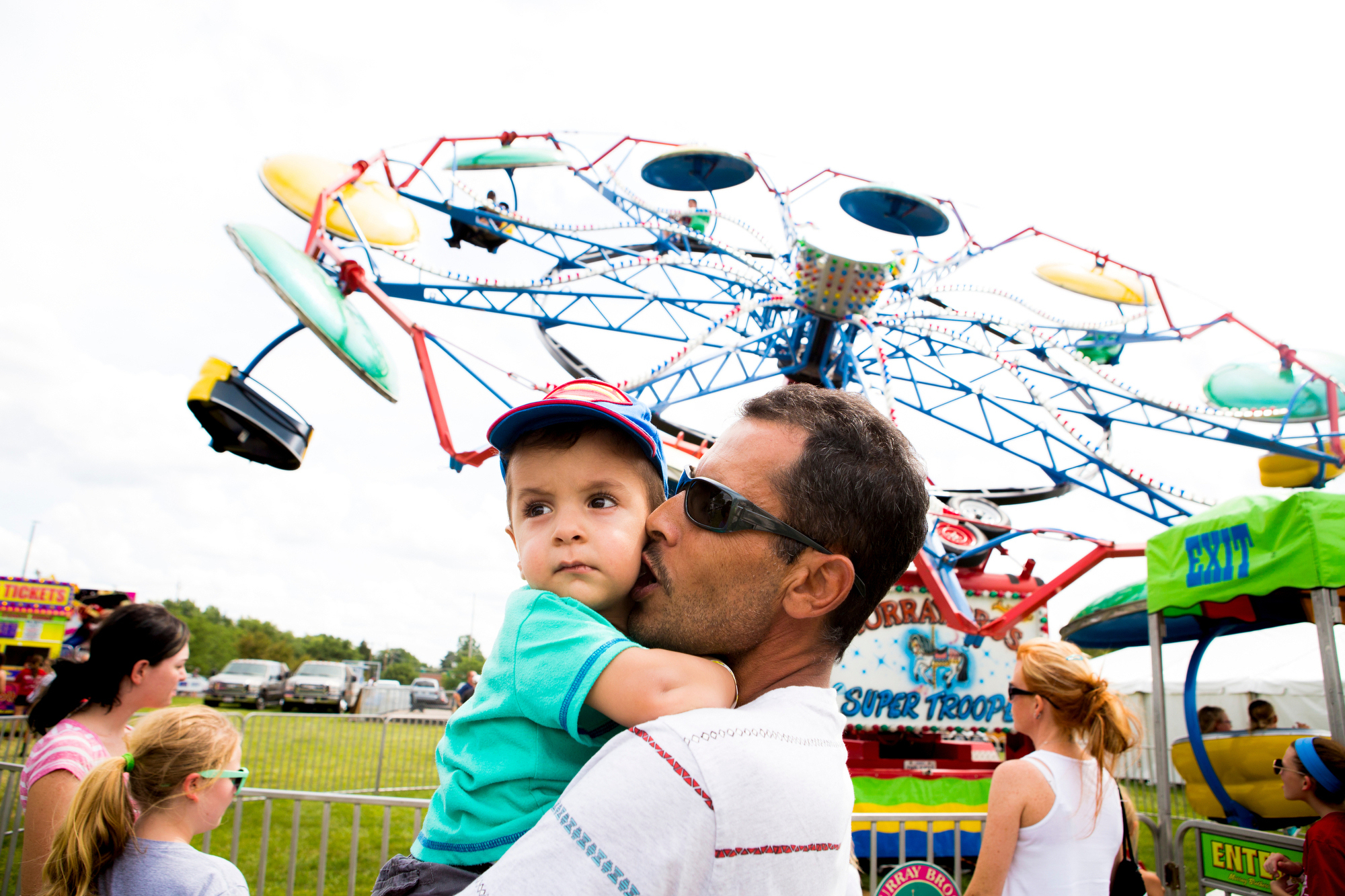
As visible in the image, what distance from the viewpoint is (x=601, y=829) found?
98 centimetres

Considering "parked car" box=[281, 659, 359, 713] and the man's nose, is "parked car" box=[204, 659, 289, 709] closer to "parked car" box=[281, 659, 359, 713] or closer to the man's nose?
"parked car" box=[281, 659, 359, 713]

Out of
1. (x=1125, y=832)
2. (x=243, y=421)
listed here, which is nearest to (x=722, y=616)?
(x=1125, y=832)

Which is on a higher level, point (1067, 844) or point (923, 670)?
point (923, 670)

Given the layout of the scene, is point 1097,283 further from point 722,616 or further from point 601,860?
Answer: point 601,860

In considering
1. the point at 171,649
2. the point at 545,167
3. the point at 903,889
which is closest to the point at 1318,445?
the point at 903,889

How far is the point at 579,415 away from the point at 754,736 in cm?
72

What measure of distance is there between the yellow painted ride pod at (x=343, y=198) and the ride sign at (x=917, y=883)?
27.5 ft

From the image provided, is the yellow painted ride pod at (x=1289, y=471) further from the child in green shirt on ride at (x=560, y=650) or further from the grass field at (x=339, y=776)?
the child in green shirt on ride at (x=560, y=650)

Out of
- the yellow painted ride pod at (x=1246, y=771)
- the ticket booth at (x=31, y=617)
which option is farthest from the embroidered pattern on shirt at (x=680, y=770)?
the ticket booth at (x=31, y=617)

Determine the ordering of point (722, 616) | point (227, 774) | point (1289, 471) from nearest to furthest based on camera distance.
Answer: point (722, 616) → point (227, 774) → point (1289, 471)

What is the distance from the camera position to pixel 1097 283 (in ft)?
38.1

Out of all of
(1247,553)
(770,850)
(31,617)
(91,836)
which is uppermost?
(31,617)

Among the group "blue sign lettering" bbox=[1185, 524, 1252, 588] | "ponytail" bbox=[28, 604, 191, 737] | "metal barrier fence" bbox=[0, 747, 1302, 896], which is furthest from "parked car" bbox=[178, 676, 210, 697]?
"blue sign lettering" bbox=[1185, 524, 1252, 588]

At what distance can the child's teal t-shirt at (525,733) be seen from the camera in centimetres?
122
